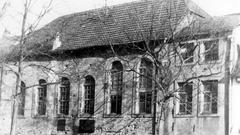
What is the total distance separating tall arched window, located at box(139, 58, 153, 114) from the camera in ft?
79.4

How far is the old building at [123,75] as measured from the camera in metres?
21.8

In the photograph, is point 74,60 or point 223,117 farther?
point 74,60

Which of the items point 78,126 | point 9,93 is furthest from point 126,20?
point 9,93

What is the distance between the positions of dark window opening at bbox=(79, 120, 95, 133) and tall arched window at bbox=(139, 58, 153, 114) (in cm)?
346

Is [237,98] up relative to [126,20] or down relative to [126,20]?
down

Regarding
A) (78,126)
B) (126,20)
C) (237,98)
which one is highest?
(126,20)

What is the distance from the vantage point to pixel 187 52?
73.7 ft

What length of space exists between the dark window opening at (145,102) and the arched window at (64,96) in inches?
228

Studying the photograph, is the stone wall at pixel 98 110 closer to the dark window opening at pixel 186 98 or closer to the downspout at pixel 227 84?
the downspout at pixel 227 84

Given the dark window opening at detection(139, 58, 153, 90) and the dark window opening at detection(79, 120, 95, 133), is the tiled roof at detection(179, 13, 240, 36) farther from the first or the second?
the dark window opening at detection(79, 120, 95, 133)

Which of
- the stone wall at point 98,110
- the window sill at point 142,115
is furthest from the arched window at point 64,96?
the window sill at point 142,115

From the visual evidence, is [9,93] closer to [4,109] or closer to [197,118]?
[4,109]

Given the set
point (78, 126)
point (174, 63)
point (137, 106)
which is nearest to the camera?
point (174, 63)

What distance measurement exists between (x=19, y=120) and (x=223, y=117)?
15209mm
